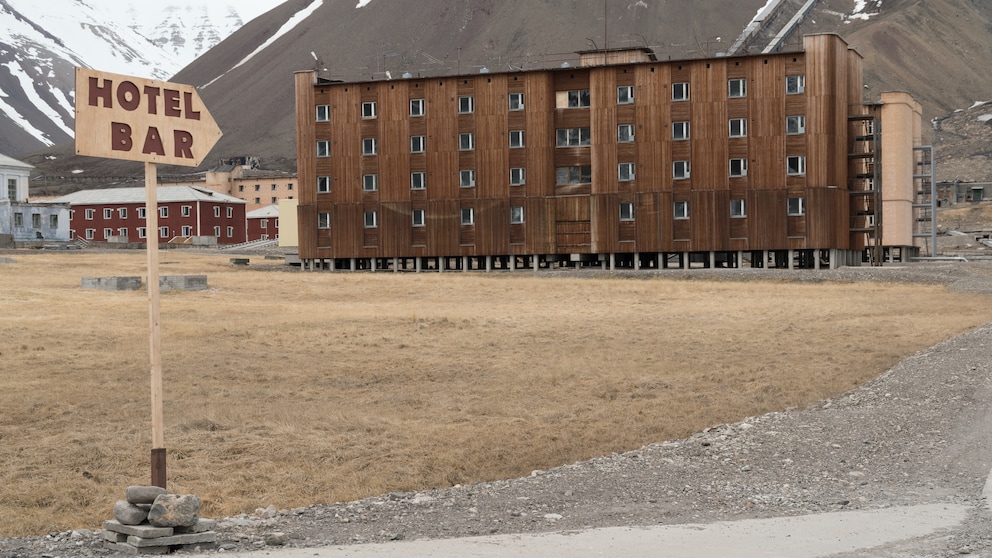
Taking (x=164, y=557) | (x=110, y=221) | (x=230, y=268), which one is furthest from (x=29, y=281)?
(x=110, y=221)

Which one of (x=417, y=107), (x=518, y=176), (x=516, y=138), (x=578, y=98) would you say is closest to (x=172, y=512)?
(x=518, y=176)

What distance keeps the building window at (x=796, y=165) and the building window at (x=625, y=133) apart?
9.62 metres

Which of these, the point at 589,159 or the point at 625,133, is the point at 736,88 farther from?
the point at 589,159

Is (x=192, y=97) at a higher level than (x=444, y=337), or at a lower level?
higher

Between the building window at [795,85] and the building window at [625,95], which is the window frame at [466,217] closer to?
the building window at [625,95]

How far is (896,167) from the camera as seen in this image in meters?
86.0

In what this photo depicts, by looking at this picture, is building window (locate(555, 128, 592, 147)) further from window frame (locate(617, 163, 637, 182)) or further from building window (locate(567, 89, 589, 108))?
window frame (locate(617, 163, 637, 182))

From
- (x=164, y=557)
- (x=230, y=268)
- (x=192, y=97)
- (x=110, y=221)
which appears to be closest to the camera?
(x=164, y=557)

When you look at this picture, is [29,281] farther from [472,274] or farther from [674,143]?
[674,143]

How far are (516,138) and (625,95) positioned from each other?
24.4ft

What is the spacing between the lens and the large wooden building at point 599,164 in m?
70.5

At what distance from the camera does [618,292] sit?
178 ft

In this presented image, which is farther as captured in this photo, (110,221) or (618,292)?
(110,221)

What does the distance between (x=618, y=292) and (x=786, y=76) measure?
2341 cm
